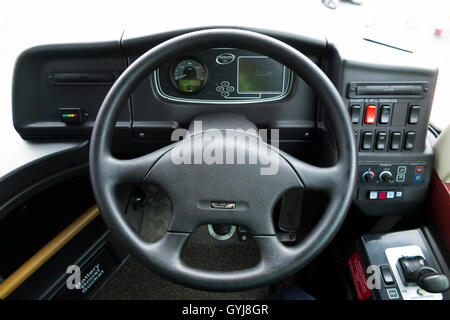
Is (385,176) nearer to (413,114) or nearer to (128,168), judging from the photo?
(413,114)

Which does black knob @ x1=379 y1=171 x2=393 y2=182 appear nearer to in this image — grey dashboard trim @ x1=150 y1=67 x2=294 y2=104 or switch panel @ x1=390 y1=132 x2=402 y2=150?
switch panel @ x1=390 y1=132 x2=402 y2=150

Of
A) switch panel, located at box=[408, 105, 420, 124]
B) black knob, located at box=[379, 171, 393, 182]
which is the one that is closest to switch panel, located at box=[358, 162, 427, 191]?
black knob, located at box=[379, 171, 393, 182]

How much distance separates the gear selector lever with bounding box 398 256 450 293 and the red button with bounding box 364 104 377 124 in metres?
0.45

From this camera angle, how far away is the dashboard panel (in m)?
0.99

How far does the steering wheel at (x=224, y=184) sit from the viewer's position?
685 millimetres

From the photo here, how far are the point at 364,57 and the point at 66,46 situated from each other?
87 cm

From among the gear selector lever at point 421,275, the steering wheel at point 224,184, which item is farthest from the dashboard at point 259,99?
the steering wheel at point 224,184

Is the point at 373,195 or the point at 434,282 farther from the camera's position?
the point at 373,195

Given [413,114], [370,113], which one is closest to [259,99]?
[370,113]

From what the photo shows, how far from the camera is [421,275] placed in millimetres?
965

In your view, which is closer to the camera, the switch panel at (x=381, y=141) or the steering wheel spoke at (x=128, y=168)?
the steering wheel spoke at (x=128, y=168)

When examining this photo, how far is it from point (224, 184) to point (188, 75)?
41cm

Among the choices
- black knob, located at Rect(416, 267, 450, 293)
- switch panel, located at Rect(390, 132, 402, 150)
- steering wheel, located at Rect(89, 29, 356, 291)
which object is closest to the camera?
steering wheel, located at Rect(89, 29, 356, 291)

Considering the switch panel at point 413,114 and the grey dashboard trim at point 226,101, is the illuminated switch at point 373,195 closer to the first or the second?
the switch panel at point 413,114
